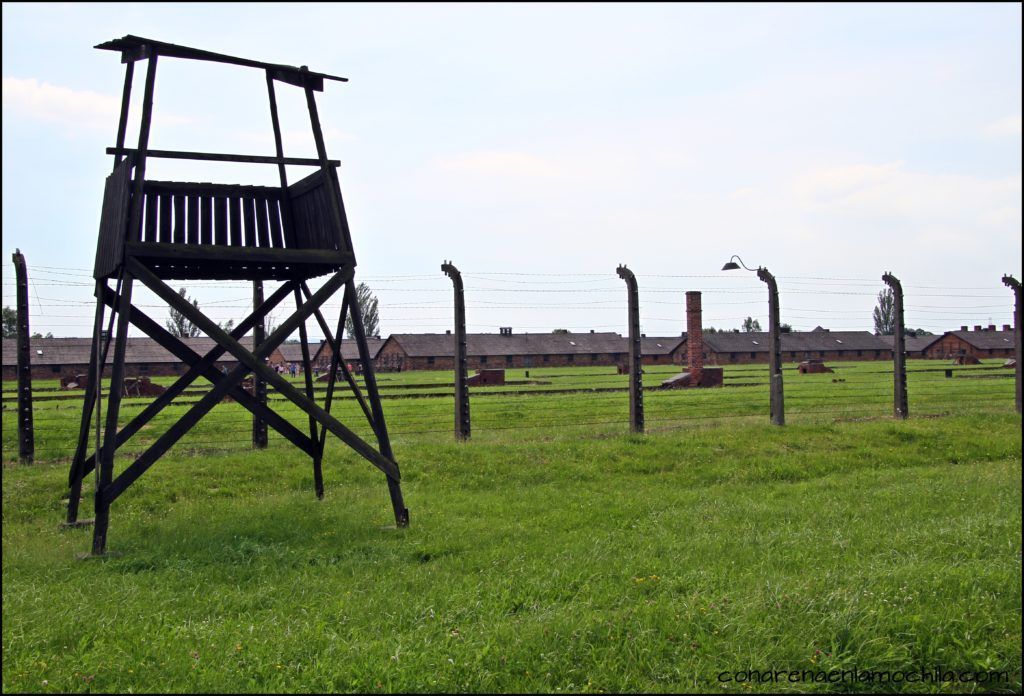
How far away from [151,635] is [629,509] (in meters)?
5.59

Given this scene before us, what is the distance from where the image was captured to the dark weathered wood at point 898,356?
17703mm

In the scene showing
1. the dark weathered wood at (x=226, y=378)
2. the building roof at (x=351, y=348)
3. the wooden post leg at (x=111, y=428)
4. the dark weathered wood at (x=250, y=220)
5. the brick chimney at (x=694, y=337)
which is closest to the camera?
the wooden post leg at (x=111, y=428)

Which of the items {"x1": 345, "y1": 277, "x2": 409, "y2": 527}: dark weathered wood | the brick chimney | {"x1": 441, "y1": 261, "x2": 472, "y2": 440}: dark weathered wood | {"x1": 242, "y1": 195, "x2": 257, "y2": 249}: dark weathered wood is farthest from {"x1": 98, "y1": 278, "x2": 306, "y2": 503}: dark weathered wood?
the brick chimney

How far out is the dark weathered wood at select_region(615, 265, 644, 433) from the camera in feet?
49.4

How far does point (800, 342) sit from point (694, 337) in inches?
2002

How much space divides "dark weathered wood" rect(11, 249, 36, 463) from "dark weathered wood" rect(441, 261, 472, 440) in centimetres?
655

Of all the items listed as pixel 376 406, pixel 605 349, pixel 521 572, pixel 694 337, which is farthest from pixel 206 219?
pixel 605 349

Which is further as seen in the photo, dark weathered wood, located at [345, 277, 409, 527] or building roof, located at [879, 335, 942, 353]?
building roof, located at [879, 335, 942, 353]

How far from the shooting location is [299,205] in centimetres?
990

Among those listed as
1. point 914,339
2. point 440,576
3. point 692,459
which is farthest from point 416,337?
point 440,576

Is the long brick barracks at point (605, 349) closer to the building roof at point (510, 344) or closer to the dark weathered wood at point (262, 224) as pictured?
the building roof at point (510, 344)

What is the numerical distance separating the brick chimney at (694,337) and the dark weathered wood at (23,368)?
31.0 meters

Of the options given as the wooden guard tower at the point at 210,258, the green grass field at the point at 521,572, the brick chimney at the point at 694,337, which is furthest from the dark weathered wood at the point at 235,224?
the brick chimney at the point at 694,337

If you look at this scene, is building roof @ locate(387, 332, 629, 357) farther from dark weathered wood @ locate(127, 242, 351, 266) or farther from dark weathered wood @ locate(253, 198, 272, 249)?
dark weathered wood @ locate(127, 242, 351, 266)
